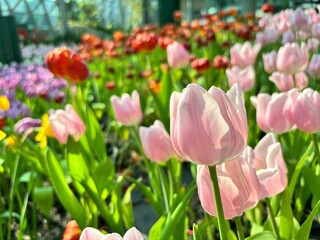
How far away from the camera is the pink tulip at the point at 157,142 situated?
1.15 metres

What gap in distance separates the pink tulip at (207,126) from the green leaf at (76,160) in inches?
33.0

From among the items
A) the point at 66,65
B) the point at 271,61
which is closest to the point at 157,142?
the point at 66,65

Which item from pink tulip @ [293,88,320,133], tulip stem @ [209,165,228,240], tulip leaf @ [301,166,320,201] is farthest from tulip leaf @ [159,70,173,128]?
tulip stem @ [209,165,228,240]

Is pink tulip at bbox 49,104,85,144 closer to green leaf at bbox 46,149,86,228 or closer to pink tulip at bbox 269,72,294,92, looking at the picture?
green leaf at bbox 46,149,86,228

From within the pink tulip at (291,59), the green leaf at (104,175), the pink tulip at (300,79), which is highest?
the pink tulip at (291,59)

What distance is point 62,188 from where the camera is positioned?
130 centimetres

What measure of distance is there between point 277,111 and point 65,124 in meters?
0.65

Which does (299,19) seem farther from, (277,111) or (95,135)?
(277,111)

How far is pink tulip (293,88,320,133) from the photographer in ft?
3.10

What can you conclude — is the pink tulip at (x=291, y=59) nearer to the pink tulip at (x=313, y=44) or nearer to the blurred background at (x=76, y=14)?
the pink tulip at (x=313, y=44)

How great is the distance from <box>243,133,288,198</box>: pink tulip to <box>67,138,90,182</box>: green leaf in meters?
0.68

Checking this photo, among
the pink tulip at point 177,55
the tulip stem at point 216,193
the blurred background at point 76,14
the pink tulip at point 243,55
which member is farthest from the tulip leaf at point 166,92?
the blurred background at point 76,14

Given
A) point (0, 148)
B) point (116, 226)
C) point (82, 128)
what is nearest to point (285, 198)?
point (116, 226)

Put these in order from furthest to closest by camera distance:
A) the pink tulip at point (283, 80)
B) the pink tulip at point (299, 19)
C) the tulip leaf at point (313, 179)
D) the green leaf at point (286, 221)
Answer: the pink tulip at point (299, 19), the pink tulip at point (283, 80), the tulip leaf at point (313, 179), the green leaf at point (286, 221)
